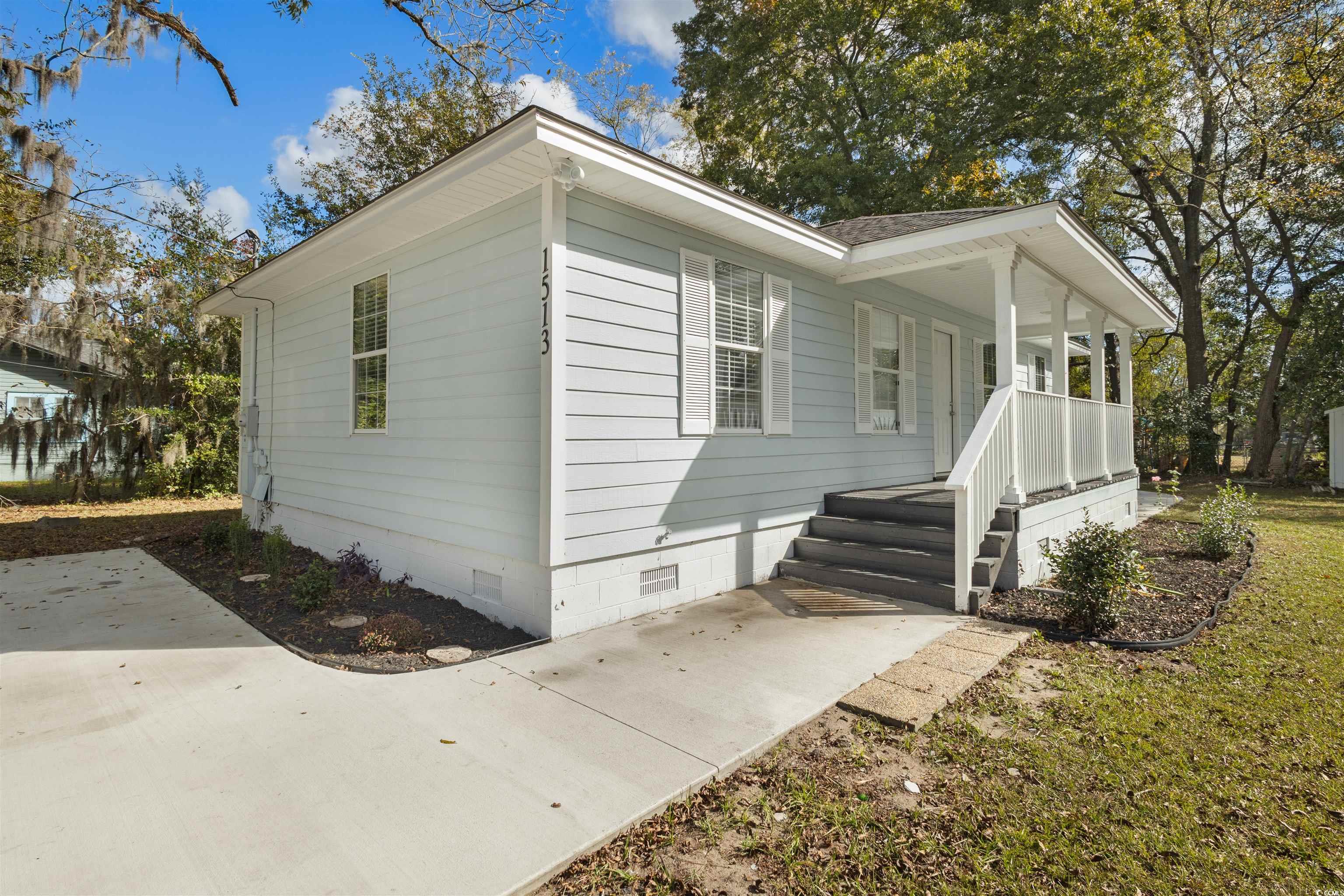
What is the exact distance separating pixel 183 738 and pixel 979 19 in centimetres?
1767

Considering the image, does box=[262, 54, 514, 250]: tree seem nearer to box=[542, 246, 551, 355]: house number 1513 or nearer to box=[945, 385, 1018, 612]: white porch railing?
box=[542, 246, 551, 355]: house number 1513

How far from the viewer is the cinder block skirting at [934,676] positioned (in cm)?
303

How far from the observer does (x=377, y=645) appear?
3971 mm

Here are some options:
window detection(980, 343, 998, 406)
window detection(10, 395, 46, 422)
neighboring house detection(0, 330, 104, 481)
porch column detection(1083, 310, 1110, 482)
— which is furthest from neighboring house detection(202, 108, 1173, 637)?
window detection(10, 395, 46, 422)

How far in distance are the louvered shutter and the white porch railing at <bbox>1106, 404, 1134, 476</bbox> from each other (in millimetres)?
1522

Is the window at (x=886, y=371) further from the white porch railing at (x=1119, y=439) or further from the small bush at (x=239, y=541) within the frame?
the small bush at (x=239, y=541)

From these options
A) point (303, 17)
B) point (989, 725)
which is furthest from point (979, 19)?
point (989, 725)

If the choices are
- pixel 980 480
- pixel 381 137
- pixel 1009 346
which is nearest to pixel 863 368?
pixel 1009 346

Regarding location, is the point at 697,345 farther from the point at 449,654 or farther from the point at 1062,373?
the point at 1062,373

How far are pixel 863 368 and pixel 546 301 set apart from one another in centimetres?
397

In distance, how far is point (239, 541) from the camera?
667 centimetres

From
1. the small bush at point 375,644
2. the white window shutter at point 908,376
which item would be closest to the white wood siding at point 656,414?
the small bush at point 375,644

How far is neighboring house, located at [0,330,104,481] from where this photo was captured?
1142cm

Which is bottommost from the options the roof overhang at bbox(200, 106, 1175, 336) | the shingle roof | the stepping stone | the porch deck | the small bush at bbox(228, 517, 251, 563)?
the stepping stone
